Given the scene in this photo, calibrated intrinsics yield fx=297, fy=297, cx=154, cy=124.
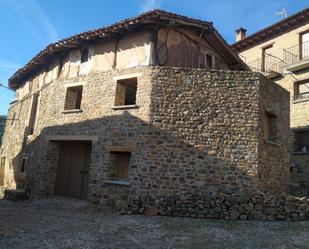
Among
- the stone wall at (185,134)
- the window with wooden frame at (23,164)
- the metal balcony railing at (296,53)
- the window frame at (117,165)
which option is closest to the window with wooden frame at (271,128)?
the stone wall at (185,134)

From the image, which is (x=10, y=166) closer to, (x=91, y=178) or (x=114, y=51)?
(x=91, y=178)

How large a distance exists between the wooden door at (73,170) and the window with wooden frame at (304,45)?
39.1ft

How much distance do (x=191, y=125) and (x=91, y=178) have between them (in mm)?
3844

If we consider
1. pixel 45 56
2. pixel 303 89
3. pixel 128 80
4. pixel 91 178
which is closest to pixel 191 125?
pixel 128 80

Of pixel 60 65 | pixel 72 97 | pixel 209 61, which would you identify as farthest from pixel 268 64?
pixel 60 65

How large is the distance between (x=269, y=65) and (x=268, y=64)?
0.40ft

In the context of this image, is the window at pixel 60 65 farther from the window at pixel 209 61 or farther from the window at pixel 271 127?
the window at pixel 271 127

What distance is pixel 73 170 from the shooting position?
37.8 ft

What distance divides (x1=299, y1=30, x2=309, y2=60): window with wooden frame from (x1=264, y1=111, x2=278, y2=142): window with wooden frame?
681cm

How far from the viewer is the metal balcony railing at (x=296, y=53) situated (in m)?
15.5

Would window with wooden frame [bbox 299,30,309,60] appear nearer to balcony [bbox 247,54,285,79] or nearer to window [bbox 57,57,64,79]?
balcony [bbox 247,54,285,79]

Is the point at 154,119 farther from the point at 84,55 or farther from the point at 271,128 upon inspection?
the point at 84,55

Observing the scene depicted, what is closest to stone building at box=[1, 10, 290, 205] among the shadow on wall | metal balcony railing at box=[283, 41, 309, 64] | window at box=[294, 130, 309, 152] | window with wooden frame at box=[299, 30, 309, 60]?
the shadow on wall

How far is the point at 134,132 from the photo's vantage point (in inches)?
374
